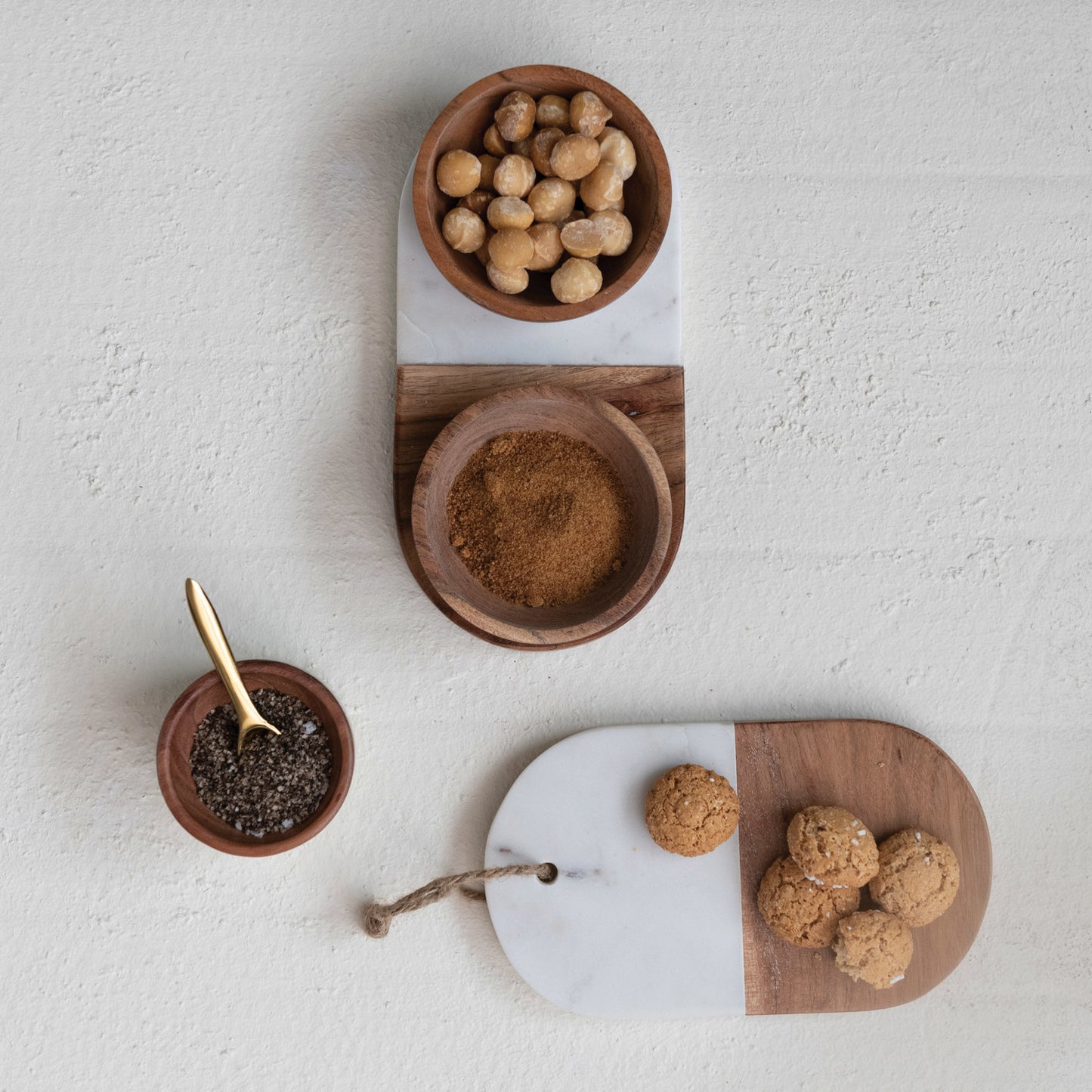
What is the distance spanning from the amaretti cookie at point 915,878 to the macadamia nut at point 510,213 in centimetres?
89

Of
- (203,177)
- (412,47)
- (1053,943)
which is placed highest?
(412,47)

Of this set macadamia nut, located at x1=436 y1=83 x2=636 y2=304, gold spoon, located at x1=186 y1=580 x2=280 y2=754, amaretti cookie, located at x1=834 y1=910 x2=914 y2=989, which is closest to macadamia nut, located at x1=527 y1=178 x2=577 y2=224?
macadamia nut, located at x1=436 y1=83 x2=636 y2=304

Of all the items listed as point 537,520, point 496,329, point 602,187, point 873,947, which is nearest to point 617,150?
point 602,187

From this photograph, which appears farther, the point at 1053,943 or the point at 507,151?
the point at 1053,943

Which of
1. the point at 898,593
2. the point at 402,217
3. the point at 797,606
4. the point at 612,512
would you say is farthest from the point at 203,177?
the point at 898,593

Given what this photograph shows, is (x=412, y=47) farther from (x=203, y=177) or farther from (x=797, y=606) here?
(x=797, y=606)

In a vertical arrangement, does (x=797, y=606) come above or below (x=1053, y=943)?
above

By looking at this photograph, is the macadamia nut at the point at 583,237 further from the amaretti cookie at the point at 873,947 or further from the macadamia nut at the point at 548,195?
the amaretti cookie at the point at 873,947

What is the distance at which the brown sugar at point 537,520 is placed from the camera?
43.6 inches

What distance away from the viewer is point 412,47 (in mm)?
1218

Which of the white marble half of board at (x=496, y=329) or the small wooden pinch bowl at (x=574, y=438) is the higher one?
the white marble half of board at (x=496, y=329)

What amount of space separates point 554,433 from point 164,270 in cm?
57

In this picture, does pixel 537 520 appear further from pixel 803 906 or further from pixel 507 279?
pixel 803 906

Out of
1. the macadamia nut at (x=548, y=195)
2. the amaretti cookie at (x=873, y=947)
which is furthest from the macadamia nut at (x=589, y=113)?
the amaretti cookie at (x=873, y=947)
